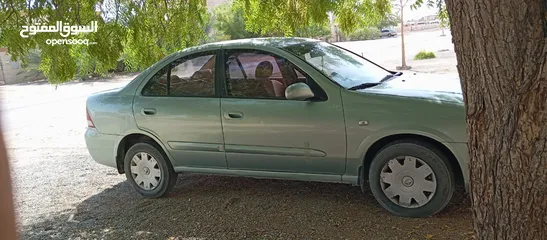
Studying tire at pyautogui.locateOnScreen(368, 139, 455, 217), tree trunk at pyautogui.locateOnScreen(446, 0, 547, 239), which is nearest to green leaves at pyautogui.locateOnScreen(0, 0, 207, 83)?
tire at pyautogui.locateOnScreen(368, 139, 455, 217)

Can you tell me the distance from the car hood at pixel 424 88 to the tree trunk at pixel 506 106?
1789 millimetres

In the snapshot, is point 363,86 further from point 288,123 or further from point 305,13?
point 305,13

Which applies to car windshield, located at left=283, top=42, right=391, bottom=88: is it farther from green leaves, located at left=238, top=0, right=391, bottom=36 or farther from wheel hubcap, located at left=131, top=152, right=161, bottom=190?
wheel hubcap, located at left=131, top=152, right=161, bottom=190

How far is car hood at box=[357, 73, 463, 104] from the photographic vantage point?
4.35m

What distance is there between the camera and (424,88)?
463cm

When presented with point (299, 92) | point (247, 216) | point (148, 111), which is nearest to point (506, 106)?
point (299, 92)

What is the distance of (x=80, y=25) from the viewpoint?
5418 millimetres

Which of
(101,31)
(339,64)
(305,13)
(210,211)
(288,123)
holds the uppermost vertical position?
(305,13)

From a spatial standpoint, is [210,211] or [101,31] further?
[101,31]

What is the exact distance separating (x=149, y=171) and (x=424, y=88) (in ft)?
9.97

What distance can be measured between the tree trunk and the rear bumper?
4.08 metres

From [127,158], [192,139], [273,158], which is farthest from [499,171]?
[127,158]

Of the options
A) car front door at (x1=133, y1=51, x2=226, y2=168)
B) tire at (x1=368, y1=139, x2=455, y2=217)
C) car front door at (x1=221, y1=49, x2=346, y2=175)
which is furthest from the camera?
car front door at (x1=133, y1=51, x2=226, y2=168)

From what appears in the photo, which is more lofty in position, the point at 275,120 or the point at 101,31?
the point at 101,31
